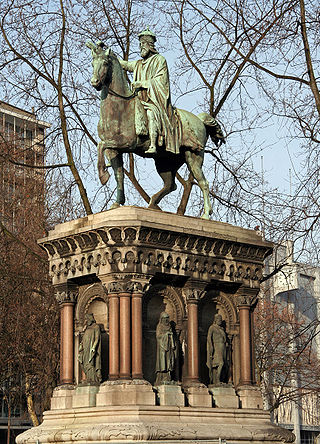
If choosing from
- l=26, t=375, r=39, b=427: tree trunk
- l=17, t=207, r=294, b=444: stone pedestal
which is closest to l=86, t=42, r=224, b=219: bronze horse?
l=17, t=207, r=294, b=444: stone pedestal

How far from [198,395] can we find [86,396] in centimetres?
218

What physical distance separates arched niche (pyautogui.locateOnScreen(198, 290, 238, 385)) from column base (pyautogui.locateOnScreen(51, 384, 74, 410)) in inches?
104

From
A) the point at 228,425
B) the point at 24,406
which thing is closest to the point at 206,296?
the point at 228,425

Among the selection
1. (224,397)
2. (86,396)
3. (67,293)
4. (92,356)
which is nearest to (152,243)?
(67,293)

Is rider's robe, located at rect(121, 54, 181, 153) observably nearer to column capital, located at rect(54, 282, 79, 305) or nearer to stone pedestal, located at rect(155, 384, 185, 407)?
column capital, located at rect(54, 282, 79, 305)

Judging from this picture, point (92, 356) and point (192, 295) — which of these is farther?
point (192, 295)

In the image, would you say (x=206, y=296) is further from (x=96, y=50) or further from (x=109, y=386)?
(x=96, y=50)

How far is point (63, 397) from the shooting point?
63.2 feet

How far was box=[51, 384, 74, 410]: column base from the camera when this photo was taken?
19.2 metres

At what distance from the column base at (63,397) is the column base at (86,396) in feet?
1.10

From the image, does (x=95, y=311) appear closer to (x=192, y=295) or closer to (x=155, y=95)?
(x=192, y=295)

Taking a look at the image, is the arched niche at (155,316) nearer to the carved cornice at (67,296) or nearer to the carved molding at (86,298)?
the carved molding at (86,298)

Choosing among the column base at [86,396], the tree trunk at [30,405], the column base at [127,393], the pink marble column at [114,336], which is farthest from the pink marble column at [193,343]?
the tree trunk at [30,405]

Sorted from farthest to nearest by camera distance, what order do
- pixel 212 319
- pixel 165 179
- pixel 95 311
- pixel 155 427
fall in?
pixel 165 179, pixel 212 319, pixel 95 311, pixel 155 427
